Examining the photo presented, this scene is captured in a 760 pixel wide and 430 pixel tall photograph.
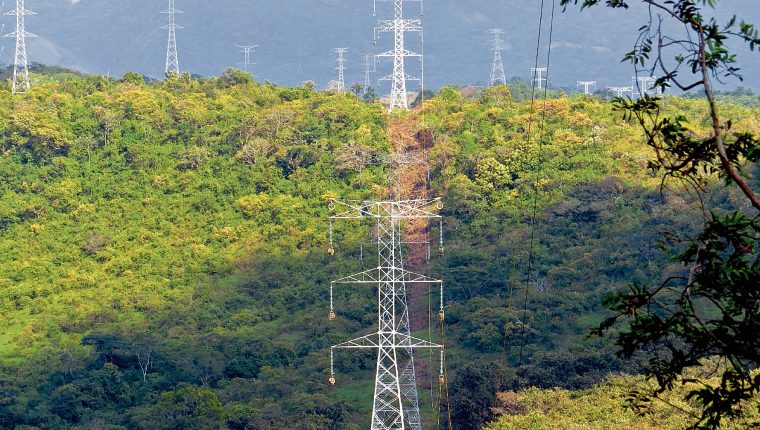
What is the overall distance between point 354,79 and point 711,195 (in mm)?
124720

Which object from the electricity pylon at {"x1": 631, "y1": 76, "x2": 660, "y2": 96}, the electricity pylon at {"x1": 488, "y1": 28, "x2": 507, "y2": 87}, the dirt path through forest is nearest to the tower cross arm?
the dirt path through forest

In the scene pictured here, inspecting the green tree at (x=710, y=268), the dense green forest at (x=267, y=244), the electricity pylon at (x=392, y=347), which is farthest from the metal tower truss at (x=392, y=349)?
the green tree at (x=710, y=268)

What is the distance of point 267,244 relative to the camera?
61188 millimetres

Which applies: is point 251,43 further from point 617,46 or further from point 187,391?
point 187,391

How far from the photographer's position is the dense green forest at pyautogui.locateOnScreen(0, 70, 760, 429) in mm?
45938

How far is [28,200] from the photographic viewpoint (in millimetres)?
65062

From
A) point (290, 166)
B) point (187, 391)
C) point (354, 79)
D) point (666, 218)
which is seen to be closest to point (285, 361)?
point (187, 391)

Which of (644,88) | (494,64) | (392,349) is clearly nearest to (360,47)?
(494,64)

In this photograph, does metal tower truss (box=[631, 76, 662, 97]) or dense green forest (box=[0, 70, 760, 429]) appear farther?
dense green forest (box=[0, 70, 760, 429])

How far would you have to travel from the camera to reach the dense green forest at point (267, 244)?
4594 cm

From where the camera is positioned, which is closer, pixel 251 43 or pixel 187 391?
pixel 187 391

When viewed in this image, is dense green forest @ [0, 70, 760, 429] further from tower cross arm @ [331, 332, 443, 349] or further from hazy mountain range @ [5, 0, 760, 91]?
hazy mountain range @ [5, 0, 760, 91]

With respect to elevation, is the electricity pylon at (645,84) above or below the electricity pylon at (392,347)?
above

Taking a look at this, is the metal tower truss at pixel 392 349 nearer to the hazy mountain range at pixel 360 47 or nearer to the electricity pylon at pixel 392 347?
the electricity pylon at pixel 392 347
